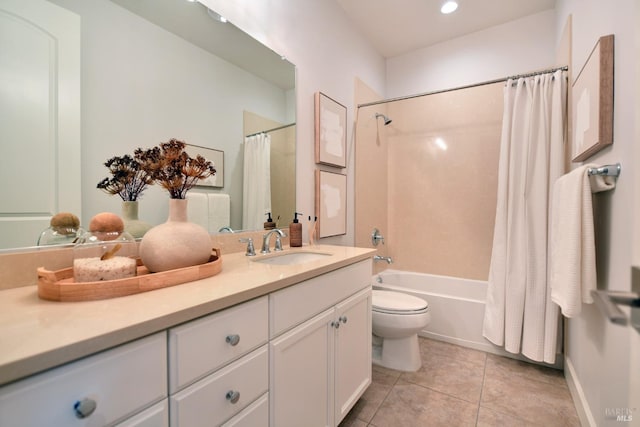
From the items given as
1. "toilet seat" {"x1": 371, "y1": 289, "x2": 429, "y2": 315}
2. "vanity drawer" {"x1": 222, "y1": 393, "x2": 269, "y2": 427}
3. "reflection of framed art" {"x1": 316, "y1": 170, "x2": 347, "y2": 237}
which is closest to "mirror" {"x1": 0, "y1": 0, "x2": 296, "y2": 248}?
"reflection of framed art" {"x1": 316, "y1": 170, "x2": 347, "y2": 237}

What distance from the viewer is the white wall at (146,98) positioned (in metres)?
0.97

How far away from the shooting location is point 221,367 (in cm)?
75

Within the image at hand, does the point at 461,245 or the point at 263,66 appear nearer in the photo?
the point at 263,66

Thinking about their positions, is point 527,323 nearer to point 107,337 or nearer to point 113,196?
point 107,337

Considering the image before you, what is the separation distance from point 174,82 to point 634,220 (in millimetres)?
1842

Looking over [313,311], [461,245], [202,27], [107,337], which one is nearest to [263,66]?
[202,27]

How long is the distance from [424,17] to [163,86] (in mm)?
2302

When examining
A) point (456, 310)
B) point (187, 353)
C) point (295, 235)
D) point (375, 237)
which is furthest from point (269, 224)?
point (456, 310)

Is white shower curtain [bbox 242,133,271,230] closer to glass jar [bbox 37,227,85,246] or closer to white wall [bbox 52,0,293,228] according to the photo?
white wall [bbox 52,0,293,228]

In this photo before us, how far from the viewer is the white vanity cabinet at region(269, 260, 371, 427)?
0.95m

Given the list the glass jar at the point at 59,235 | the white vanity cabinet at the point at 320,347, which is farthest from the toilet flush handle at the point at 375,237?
the glass jar at the point at 59,235

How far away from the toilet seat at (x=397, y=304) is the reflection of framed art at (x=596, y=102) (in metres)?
1.30

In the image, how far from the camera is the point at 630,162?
0.97 metres

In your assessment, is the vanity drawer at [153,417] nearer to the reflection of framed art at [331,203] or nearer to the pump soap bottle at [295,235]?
the pump soap bottle at [295,235]
